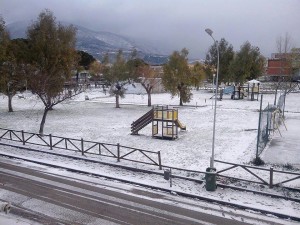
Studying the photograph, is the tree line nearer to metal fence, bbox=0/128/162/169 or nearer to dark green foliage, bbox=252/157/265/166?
metal fence, bbox=0/128/162/169

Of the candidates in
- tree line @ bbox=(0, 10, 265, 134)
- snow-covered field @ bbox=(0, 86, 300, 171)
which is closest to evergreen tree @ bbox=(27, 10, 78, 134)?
tree line @ bbox=(0, 10, 265, 134)

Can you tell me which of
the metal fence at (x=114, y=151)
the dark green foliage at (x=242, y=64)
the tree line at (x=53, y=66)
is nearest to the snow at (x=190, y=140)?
the metal fence at (x=114, y=151)

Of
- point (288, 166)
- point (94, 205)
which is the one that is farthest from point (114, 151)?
point (288, 166)

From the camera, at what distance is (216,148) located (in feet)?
68.7

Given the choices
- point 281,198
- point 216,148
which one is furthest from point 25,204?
point 216,148

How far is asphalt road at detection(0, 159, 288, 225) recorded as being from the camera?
1141 cm

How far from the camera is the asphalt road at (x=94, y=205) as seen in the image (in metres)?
11.4

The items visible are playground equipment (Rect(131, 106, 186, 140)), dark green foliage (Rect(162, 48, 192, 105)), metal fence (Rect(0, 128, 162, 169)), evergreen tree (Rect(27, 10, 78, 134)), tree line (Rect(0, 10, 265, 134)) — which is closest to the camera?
metal fence (Rect(0, 128, 162, 169))

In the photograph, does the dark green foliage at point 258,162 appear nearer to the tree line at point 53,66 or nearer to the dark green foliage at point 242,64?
the tree line at point 53,66

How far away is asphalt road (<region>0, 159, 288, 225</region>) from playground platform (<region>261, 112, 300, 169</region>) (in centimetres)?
722

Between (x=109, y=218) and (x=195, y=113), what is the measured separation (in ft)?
90.0

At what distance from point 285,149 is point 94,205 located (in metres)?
13.5

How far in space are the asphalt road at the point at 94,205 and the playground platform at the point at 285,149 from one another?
7220mm

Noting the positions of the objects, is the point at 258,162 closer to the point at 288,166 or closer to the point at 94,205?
the point at 288,166
